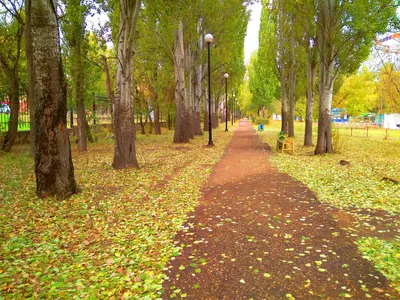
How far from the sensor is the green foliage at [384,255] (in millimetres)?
3457

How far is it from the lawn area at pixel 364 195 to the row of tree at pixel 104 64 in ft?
18.2

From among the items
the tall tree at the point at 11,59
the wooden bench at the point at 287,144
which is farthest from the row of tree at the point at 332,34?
the tall tree at the point at 11,59

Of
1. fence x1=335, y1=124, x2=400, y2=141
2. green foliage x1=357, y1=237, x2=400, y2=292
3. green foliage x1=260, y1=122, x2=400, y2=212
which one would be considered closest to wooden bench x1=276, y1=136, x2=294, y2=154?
green foliage x1=260, y1=122, x2=400, y2=212

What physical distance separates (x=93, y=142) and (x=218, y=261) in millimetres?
17960

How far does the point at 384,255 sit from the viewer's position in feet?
12.8

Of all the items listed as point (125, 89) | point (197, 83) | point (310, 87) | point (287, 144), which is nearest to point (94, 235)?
point (125, 89)

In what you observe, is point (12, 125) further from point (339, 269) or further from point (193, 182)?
point (339, 269)

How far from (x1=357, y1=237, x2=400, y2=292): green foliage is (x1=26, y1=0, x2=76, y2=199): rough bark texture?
18.6 ft

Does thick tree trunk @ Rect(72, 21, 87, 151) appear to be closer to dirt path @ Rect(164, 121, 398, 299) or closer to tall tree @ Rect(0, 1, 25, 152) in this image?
tall tree @ Rect(0, 1, 25, 152)

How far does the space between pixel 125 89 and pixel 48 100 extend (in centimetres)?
349

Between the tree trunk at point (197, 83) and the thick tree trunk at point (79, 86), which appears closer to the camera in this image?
the thick tree trunk at point (79, 86)

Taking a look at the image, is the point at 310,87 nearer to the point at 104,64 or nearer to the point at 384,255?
the point at 104,64

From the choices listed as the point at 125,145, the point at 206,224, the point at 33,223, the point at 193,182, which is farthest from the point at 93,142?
the point at 206,224

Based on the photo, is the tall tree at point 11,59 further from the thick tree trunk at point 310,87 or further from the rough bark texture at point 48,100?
the thick tree trunk at point 310,87
